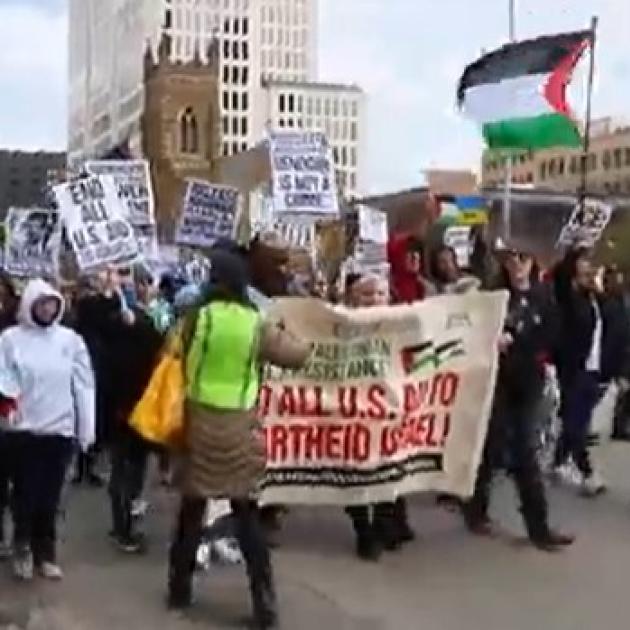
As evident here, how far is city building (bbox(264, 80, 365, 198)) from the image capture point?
132 meters

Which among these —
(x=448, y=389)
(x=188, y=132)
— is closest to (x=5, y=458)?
(x=448, y=389)

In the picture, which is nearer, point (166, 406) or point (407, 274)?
point (166, 406)

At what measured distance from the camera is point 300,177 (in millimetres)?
16203

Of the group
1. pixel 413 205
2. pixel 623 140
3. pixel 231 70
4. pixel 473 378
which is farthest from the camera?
pixel 231 70

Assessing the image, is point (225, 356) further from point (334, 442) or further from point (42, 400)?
point (334, 442)

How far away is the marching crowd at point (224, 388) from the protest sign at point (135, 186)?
260cm

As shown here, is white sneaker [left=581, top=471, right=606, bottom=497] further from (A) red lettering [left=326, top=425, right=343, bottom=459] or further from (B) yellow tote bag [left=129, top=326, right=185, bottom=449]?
(B) yellow tote bag [left=129, top=326, right=185, bottom=449]

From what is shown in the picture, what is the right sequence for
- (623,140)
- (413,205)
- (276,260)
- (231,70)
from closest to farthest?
(276,260) < (413,205) < (623,140) < (231,70)

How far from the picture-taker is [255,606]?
7.89 metres

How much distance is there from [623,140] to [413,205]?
268 ft

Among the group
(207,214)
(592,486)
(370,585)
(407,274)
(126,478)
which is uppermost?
(207,214)

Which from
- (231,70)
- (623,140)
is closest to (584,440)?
(623,140)

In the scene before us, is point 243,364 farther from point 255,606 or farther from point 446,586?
point 446,586

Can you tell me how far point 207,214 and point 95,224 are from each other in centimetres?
397
